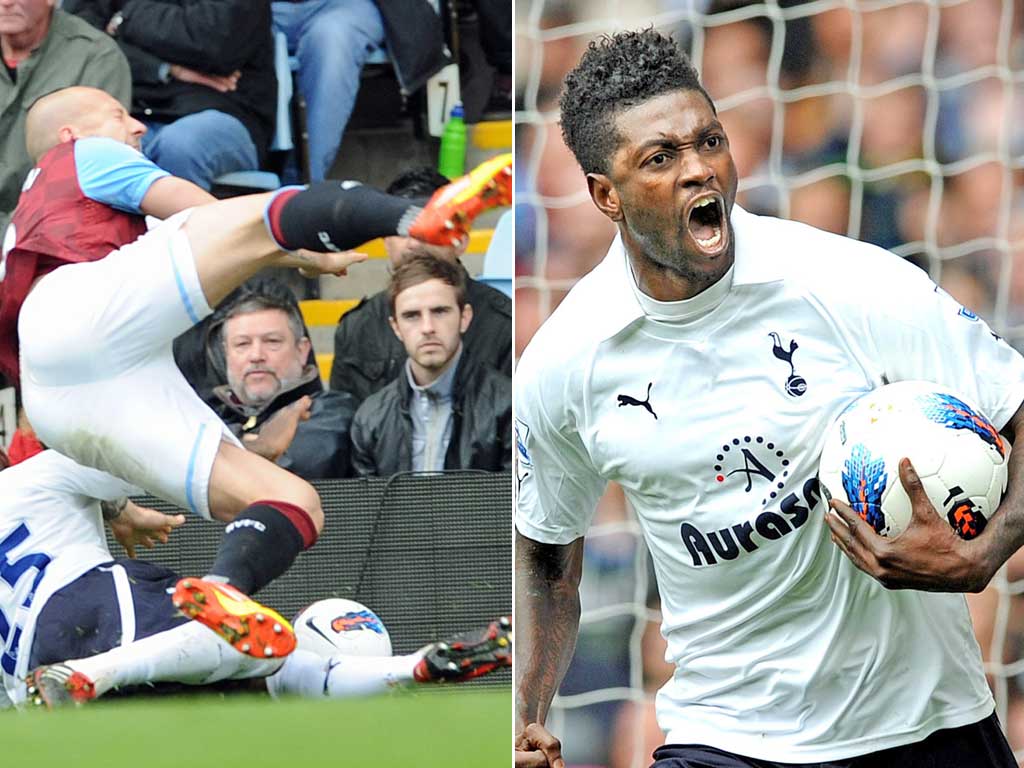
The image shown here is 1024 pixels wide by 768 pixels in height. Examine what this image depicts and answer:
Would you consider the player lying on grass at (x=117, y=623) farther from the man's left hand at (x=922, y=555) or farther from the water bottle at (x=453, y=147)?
the man's left hand at (x=922, y=555)

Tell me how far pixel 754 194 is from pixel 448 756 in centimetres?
163

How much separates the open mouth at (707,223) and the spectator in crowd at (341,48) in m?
2.41

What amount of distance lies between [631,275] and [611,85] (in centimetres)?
33

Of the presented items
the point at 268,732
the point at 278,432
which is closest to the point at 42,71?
the point at 278,432

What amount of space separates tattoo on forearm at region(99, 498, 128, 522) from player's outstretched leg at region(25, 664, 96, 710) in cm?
45

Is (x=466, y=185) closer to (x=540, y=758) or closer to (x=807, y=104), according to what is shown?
(x=807, y=104)

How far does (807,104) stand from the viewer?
3932 mm

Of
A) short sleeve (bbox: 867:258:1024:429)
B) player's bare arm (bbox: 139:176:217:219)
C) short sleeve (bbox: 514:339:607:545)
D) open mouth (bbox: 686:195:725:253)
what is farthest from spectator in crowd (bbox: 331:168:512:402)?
short sleeve (bbox: 867:258:1024:429)

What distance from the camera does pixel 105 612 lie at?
4.80 metres

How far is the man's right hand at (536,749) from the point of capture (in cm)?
289

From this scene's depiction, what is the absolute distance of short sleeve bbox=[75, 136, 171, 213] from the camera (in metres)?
4.84

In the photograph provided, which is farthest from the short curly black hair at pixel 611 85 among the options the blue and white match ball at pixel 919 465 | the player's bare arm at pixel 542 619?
the player's bare arm at pixel 542 619

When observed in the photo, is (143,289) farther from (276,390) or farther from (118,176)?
(276,390)

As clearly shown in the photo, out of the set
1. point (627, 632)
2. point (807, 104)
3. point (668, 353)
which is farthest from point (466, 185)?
point (668, 353)
